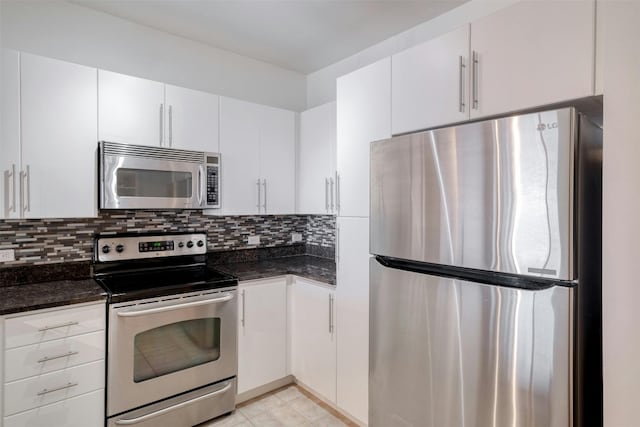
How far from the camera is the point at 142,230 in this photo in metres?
2.47

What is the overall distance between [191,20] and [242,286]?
6.24 ft

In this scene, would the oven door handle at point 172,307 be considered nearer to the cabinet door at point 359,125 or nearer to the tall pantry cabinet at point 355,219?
the tall pantry cabinet at point 355,219

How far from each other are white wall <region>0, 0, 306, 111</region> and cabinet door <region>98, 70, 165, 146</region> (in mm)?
421

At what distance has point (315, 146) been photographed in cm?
278

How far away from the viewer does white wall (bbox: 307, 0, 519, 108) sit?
2.12m

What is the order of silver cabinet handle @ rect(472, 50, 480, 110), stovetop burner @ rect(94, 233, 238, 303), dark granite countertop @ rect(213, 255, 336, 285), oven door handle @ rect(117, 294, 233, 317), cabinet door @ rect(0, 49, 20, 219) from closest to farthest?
silver cabinet handle @ rect(472, 50, 480, 110) → cabinet door @ rect(0, 49, 20, 219) → oven door handle @ rect(117, 294, 233, 317) → stovetop burner @ rect(94, 233, 238, 303) → dark granite countertop @ rect(213, 255, 336, 285)

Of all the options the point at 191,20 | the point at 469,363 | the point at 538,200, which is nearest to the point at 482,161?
the point at 538,200

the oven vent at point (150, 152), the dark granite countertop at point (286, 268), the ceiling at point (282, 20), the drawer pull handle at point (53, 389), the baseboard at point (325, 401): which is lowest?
the baseboard at point (325, 401)

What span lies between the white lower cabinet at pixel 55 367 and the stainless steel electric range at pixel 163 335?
A: 0.07 metres

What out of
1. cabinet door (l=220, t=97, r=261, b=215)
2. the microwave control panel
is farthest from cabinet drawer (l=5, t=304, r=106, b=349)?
cabinet door (l=220, t=97, r=261, b=215)

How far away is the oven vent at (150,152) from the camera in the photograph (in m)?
2.04

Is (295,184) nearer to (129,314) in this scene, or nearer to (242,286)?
(242,286)

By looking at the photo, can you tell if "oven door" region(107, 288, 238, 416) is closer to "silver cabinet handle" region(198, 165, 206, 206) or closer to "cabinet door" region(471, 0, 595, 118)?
"silver cabinet handle" region(198, 165, 206, 206)

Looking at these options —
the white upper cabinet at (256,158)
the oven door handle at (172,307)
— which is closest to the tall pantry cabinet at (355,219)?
the oven door handle at (172,307)
